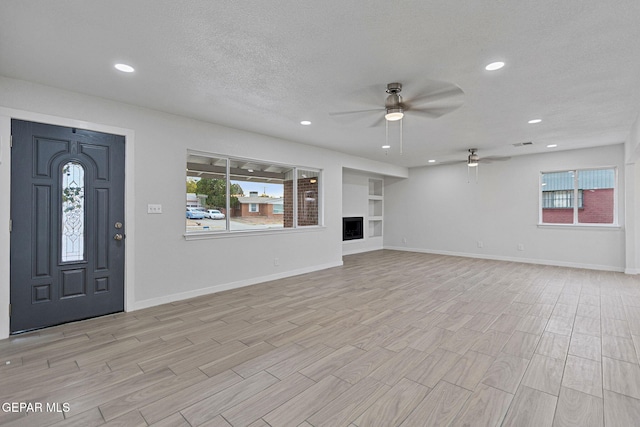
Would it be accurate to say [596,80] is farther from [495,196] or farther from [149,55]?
[495,196]

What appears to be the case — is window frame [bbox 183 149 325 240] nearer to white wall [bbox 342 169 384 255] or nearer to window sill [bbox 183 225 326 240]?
window sill [bbox 183 225 326 240]

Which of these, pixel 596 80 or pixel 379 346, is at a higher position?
pixel 596 80

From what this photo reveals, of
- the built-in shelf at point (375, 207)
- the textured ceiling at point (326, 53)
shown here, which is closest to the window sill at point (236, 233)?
the textured ceiling at point (326, 53)

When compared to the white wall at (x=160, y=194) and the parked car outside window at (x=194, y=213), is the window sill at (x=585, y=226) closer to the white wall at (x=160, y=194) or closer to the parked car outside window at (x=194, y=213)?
the white wall at (x=160, y=194)

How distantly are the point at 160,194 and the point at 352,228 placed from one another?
550 centimetres

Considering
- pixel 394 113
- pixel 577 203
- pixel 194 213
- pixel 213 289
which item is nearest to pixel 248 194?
pixel 194 213

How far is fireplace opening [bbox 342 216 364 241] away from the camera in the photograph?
8.14 meters

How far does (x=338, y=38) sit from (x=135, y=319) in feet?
11.7

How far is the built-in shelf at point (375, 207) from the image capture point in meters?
9.19

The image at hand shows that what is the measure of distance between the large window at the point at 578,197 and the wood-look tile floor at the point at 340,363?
2.58 meters

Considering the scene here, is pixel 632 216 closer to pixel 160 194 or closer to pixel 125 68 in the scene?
pixel 160 194

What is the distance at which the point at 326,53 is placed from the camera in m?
2.44

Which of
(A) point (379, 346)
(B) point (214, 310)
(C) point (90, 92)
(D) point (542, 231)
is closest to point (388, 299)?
(A) point (379, 346)

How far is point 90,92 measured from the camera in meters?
3.25
